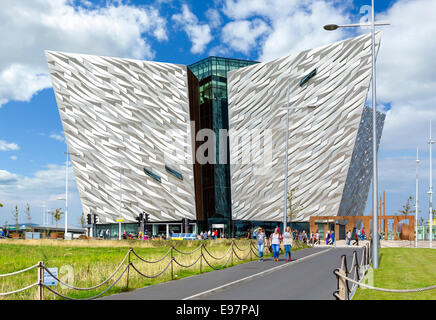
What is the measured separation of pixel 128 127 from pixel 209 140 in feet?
34.0

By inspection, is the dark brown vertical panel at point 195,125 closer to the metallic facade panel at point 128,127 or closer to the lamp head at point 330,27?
the metallic facade panel at point 128,127

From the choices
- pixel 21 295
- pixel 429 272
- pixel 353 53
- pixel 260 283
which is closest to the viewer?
pixel 21 295

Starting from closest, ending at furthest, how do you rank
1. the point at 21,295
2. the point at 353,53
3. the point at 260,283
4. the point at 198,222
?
1. the point at 21,295
2. the point at 260,283
3. the point at 353,53
4. the point at 198,222

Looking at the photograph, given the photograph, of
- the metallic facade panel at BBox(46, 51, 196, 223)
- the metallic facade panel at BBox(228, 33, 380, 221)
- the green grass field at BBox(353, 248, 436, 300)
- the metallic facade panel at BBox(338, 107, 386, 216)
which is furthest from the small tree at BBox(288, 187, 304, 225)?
the green grass field at BBox(353, 248, 436, 300)

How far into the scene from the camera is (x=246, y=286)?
12094 mm

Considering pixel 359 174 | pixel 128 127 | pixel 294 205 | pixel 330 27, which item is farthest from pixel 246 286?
pixel 128 127

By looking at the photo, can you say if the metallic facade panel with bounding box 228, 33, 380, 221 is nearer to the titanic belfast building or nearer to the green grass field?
the titanic belfast building

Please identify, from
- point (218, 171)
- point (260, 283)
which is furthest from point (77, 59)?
point (260, 283)

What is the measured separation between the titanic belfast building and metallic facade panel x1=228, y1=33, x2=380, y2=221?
0.38 feet

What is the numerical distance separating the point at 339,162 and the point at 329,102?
20.6 ft

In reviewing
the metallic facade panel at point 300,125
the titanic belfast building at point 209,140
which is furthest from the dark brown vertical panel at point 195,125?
the metallic facade panel at point 300,125

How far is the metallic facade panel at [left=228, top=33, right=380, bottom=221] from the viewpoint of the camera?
46.9 m

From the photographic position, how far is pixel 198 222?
58344 mm

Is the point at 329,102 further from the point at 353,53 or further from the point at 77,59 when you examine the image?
the point at 77,59
